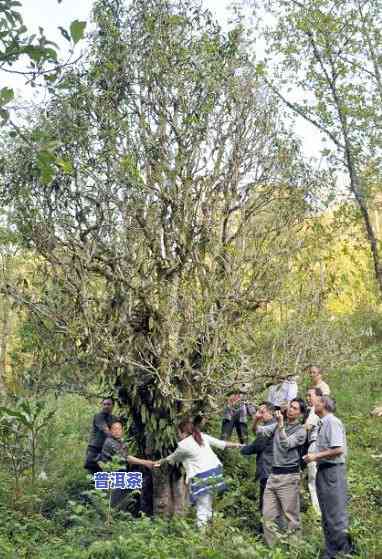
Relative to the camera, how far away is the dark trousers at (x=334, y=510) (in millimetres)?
7418

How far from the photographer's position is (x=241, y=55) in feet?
35.7

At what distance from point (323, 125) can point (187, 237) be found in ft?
27.4

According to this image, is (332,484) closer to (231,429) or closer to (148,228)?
(148,228)

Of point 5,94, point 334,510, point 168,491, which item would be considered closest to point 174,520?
point 334,510

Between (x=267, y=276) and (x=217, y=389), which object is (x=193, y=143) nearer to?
(x=267, y=276)

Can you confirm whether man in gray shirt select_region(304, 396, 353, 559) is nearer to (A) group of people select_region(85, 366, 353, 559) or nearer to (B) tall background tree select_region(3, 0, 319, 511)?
(A) group of people select_region(85, 366, 353, 559)

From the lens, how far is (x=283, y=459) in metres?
8.45

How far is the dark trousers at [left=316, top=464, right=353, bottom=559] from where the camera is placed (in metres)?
7.42

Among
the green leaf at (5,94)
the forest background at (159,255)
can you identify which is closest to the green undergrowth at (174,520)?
the forest background at (159,255)

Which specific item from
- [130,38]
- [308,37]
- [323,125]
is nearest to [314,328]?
[130,38]

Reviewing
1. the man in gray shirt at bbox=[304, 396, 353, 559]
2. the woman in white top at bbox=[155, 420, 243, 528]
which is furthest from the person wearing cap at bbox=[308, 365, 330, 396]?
the man in gray shirt at bbox=[304, 396, 353, 559]

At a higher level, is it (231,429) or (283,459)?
(231,429)

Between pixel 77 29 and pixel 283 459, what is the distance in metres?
5.64

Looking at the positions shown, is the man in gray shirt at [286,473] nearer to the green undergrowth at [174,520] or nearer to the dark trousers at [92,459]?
the green undergrowth at [174,520]
